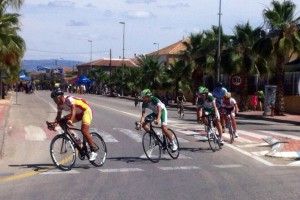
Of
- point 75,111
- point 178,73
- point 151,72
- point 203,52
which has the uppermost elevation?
point 203,52

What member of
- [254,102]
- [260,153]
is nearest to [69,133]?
[260,153]

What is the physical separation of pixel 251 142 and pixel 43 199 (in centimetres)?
1091

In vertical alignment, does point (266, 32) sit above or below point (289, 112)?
above

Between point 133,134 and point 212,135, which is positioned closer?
point 212,135

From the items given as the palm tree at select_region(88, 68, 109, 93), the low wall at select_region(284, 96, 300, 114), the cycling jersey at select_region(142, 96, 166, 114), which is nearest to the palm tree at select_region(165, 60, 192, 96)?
the low wall at select_region(284, 96, 300, 114)

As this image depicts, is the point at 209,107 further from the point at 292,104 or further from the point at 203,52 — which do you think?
the point at 203,52

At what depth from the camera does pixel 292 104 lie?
141 ft

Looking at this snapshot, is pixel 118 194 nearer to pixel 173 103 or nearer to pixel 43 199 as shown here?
pixel 43 199

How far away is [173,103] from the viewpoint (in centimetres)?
6056

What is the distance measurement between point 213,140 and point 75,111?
16.6ft

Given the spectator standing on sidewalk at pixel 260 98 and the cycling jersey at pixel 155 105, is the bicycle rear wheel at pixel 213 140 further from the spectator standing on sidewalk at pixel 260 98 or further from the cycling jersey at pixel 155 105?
the spectator standing on sidewalk at pixel 260 98

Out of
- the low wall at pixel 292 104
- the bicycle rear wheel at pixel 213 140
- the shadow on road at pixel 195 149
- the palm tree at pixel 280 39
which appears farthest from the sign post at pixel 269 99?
the bicycle rear wheel at pixel 213 140

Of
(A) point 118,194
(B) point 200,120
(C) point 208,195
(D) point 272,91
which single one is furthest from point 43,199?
(D) point 272,91

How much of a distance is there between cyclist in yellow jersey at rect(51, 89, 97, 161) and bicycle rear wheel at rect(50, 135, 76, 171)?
387 millimetres
